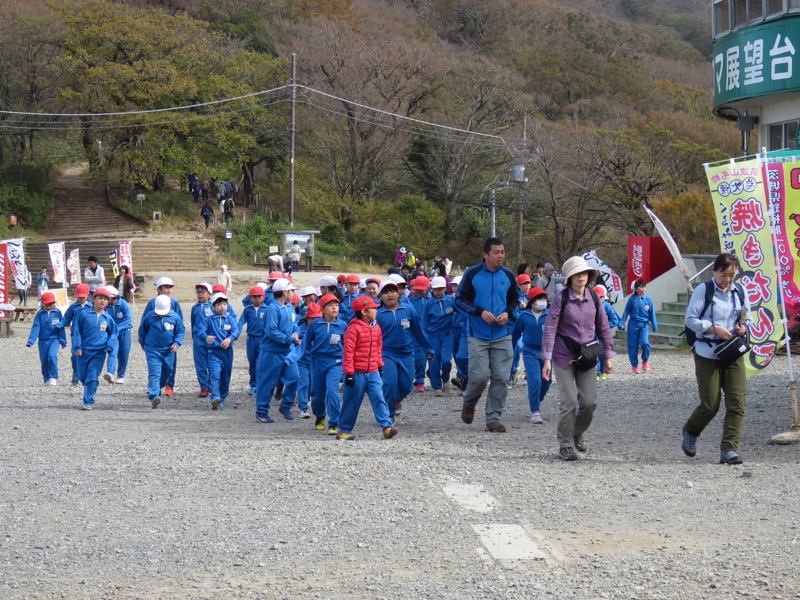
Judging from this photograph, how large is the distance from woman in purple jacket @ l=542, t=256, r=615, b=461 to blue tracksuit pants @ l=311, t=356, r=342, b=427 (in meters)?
2.81

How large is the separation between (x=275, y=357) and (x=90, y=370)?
3.10 m

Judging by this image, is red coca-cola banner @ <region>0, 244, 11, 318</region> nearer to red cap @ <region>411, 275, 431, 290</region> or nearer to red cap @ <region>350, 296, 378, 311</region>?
red cap @ <region>411, 275, 431, 290</region>

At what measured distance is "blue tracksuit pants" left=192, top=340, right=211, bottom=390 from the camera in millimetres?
14344

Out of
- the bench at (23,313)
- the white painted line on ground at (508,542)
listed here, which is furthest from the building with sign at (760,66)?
the bench at (23,313)

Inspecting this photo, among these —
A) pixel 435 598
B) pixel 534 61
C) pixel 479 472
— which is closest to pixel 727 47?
pixel 479 472

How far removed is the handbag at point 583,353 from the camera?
30.1ft

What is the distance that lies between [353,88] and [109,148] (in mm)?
13246

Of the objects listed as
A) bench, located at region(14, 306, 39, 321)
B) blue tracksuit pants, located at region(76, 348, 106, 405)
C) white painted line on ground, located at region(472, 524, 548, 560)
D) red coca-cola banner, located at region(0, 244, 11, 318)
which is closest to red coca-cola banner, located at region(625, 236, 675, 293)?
red coca-cola banner, located at region(0, 244, 11, 318)

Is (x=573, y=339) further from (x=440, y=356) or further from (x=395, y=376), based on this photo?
(x=440, y=356)

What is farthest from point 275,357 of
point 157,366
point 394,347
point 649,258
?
point 649,258

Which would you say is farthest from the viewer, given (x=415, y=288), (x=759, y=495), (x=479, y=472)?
(x=415, y=288)

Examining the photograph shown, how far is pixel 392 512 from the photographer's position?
7430 millimetres

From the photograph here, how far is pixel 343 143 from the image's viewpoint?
5575cm

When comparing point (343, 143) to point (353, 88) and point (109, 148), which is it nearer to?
point (353, 88)
